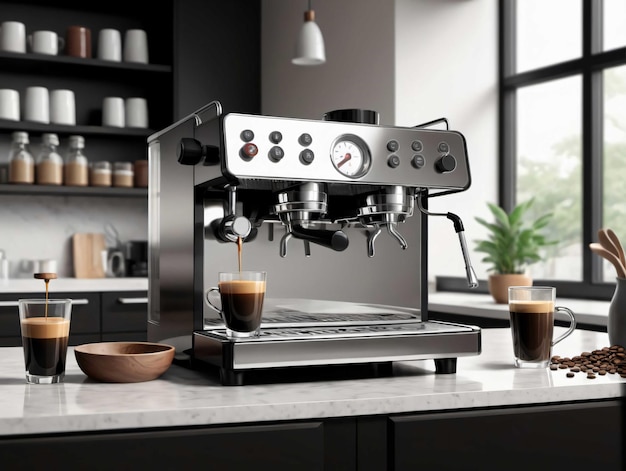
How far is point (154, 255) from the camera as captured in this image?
1631 millimetres

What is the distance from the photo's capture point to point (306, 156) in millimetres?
1302

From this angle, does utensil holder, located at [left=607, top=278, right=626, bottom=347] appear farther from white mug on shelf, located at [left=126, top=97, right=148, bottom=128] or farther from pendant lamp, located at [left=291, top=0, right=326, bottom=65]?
white mug on shelf, located at [left=126, top=97, right=148, bottom=128]

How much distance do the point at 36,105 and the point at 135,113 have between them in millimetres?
480

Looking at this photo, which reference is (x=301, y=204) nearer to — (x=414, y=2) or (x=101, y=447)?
(x=101, y=447)

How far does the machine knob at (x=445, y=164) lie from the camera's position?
142 cm

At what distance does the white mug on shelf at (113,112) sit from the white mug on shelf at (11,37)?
472mm

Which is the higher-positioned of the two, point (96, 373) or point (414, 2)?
point (414, 2)

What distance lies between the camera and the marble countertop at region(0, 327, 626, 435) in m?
1.05

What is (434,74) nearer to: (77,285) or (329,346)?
(77,285)

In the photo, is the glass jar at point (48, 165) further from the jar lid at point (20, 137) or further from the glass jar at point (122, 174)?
the glass jar at point (122, 174)

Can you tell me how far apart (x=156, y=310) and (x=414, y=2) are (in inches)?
103

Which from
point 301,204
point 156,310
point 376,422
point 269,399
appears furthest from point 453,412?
point 156,310

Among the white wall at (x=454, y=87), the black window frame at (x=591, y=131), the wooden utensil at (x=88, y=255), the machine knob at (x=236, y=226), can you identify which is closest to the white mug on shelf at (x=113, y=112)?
the wooden utensil at (x=88, y=255)

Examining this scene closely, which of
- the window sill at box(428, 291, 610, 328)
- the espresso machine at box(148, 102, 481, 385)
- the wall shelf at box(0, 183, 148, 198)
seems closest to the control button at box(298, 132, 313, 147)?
the espresso machine at box(148, 102, 481, 385)
